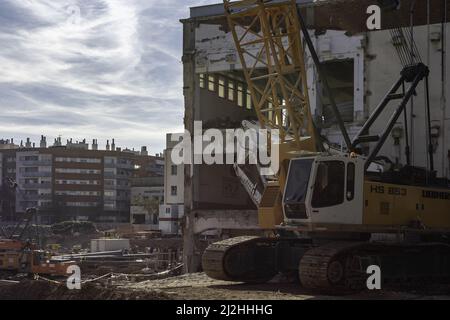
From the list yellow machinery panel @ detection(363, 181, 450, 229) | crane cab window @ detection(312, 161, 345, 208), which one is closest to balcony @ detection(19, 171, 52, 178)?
yellow machinery panel @ detection(363, 181, 450, 229)

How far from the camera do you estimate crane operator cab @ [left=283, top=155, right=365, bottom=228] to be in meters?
16.9

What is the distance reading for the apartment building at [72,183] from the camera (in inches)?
5285

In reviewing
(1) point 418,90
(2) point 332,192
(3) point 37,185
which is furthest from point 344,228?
(3) point 37,185

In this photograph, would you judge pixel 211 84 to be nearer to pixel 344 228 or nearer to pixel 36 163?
pixel 344 228

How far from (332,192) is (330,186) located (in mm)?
164

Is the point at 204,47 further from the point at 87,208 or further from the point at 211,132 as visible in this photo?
the point at 87,208

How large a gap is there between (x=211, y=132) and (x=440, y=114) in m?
11.7

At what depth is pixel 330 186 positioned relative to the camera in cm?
1703

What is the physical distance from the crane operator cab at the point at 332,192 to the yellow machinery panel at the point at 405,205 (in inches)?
15.4

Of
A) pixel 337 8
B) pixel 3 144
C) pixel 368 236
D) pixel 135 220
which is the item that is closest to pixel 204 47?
pixel 337 8

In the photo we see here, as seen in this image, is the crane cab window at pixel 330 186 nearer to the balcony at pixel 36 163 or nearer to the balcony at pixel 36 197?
the balcony at pixel 36 197

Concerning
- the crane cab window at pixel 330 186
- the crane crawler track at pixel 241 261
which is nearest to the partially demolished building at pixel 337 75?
the crane cab window at pixel 330 186

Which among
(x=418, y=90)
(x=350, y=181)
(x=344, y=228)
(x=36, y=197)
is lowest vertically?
(x=36, y=197)

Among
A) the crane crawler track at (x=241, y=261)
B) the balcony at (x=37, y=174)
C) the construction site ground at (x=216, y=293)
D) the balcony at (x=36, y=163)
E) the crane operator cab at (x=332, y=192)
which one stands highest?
the balcony at (x=36, y=163)
